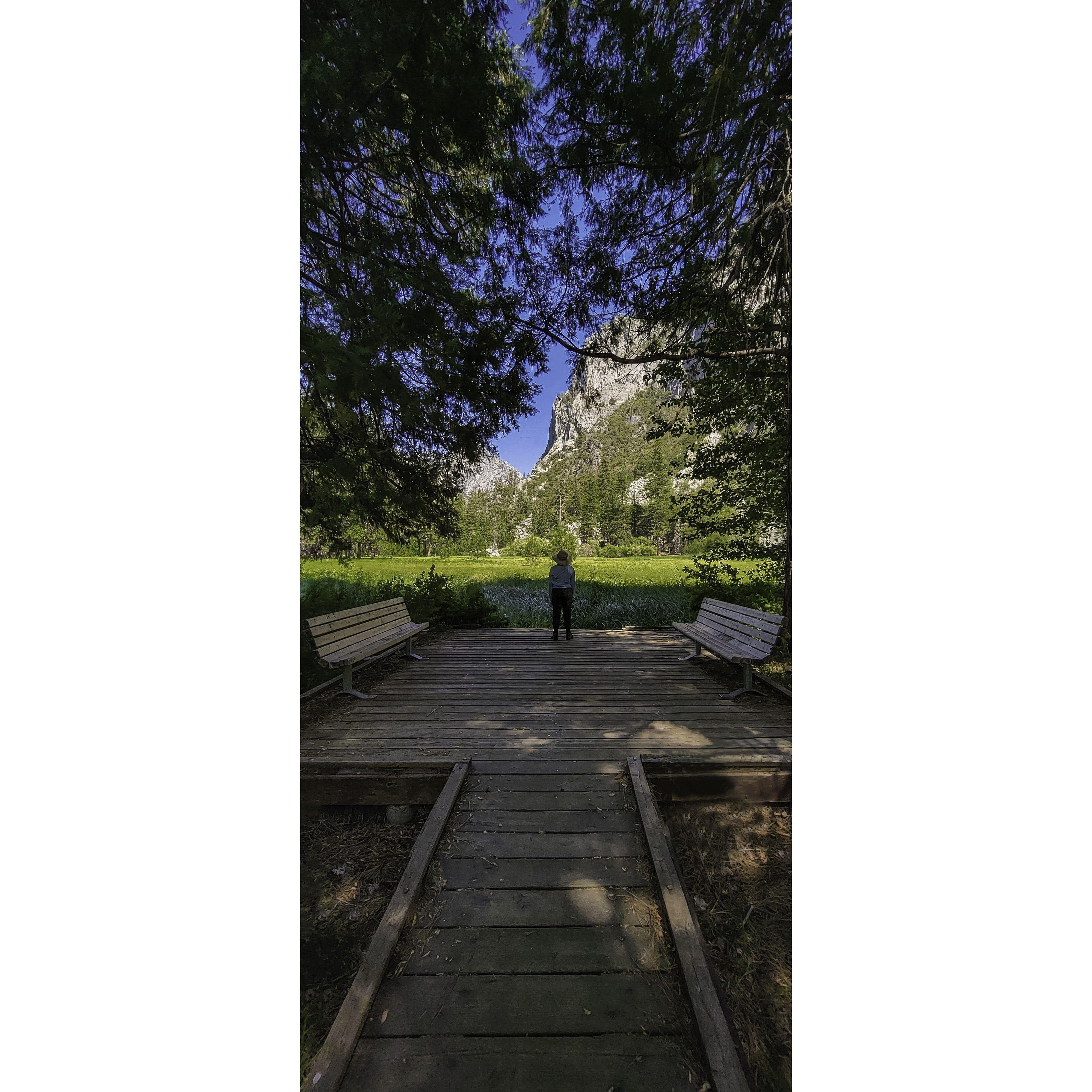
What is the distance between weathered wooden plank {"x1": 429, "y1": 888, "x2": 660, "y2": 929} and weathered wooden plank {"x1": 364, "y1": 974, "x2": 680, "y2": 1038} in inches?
6.8

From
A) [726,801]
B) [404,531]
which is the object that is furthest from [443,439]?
[726,801]

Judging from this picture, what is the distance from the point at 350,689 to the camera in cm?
367

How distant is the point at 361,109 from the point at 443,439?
6.63 ft

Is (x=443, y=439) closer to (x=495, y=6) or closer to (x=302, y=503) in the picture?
(x=302, y=503)

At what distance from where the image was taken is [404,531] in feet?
13.1

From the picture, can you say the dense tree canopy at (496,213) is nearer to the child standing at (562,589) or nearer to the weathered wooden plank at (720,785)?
the child standing at (562,589)

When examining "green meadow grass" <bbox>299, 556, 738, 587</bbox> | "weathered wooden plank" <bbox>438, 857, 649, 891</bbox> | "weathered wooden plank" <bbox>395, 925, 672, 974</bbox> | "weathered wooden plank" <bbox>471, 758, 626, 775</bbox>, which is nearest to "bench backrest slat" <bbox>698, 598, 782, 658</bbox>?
"green meadow grass" <bbox>299, 556, 738, 587</bbox>

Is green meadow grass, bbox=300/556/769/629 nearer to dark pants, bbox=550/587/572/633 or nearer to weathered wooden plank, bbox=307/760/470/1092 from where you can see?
dark pants, bbox=550/587/572/633

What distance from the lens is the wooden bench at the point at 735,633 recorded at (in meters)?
3.56

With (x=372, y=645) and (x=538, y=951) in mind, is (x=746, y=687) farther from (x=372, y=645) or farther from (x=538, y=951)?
(x=372, y=645)

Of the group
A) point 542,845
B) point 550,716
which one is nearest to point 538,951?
point 542,845

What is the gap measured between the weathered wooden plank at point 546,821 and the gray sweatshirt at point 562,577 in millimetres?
4020

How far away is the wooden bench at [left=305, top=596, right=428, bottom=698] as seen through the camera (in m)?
3.39

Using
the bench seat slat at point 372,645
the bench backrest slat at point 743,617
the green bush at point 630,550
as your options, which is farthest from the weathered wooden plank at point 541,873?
the green bush at point 630,550
